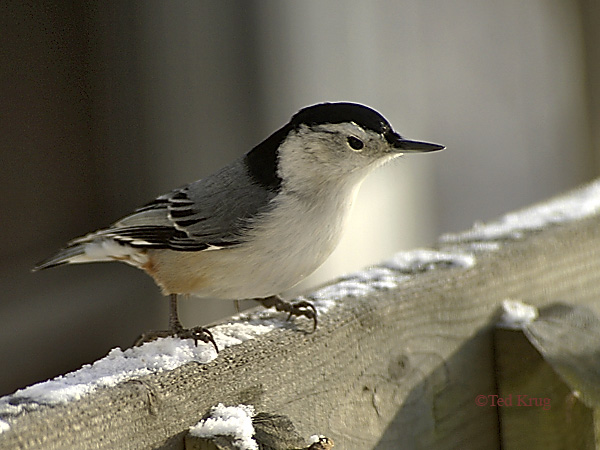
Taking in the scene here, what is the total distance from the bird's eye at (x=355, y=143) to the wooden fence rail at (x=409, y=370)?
292mm

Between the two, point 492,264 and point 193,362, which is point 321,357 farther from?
point 492,264

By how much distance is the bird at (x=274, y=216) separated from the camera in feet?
5.46

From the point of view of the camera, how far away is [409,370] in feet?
5.28

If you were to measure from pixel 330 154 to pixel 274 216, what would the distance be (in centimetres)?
18

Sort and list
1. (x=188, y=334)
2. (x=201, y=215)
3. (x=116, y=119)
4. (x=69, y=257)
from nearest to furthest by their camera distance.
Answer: (x=188, y=334), (x=201, y=215), (x=69, y=257), (x=116, y=119)

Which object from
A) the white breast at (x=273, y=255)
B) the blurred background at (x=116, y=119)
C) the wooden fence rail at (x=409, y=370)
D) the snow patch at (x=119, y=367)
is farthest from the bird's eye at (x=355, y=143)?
the blurred background at (x=116, y=119)

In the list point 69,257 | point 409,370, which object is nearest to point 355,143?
point 409,370

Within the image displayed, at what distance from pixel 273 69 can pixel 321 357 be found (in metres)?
2.27

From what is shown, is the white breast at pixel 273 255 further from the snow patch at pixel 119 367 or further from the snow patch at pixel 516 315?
the snow patch at pixel 516 315

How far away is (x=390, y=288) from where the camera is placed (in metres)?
1.71
